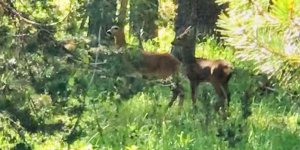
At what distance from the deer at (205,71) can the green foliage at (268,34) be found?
581cm

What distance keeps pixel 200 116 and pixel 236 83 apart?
2722 millimetres

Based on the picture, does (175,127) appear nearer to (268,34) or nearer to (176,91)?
(176,91)

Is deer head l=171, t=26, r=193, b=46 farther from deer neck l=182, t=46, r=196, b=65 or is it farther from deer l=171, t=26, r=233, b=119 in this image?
deer neck l=182, t=46, r=196, b=65

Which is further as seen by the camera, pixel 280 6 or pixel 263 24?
pixel 263 24

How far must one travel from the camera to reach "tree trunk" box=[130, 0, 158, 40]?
16.0 m

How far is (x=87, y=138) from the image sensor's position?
8578mm

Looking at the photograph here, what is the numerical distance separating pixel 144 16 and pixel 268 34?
39.4 ft

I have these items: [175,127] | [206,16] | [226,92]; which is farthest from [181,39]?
[206,16]

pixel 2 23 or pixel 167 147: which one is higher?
pixel 2 23

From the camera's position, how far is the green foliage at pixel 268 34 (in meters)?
4.23

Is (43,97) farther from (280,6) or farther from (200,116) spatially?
(280,6)

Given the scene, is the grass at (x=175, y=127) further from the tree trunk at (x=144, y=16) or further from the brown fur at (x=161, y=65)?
the tree trunk at (x=144, y=16)

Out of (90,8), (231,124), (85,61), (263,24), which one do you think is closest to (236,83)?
(90,8)

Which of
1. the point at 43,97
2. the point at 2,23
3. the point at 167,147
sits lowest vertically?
the point at 167,147
